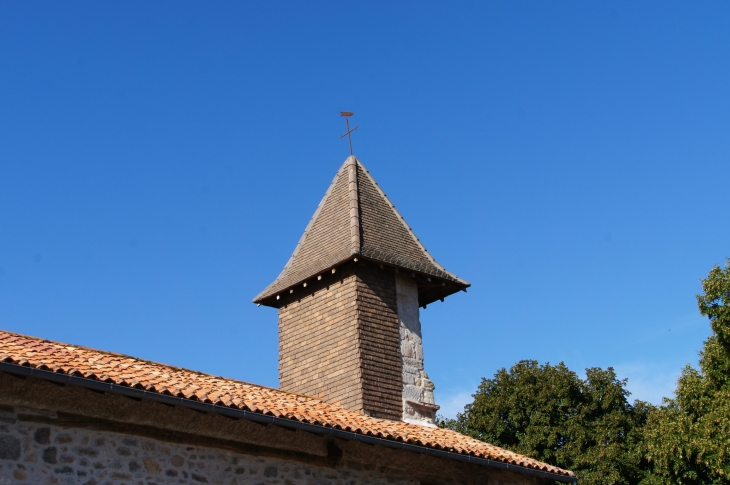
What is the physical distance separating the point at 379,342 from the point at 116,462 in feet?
22.5

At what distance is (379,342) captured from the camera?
14711 millimetres

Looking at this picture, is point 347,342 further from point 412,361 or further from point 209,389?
point 209,389

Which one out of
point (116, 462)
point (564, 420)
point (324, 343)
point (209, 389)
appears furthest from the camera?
point (564, 420)

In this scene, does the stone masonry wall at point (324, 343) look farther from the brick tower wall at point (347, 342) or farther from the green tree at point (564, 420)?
the green tree at point (564, 420)

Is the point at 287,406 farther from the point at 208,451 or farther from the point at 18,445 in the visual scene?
the point at 18,445

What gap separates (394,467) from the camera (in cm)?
1090

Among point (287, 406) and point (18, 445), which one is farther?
point (287, 406)

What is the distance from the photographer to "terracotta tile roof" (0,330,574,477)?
8.43 m

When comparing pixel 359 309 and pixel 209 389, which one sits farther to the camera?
pixel 359 309

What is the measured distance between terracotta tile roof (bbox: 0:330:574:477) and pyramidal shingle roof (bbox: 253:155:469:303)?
3218 millimetres

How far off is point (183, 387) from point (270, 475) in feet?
5.14

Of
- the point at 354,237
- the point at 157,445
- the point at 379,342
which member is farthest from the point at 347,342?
the point at 157,445

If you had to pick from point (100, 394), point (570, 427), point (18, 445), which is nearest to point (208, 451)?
point (100, 394)

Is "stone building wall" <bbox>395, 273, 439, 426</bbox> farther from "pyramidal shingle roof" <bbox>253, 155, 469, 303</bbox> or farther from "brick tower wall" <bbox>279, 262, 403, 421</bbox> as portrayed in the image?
"pyramidal shingle roof" <bbox>253, 155, 469, 303</bbox>
